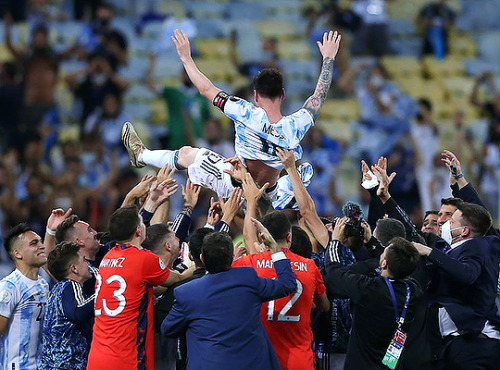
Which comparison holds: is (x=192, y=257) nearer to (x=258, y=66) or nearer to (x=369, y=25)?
(x=258, y=66)

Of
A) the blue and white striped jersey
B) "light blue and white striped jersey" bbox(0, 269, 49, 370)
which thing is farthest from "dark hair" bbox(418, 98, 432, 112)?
the blue and white striped jersey

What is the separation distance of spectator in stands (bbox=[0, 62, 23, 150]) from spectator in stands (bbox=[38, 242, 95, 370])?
7.38 meters

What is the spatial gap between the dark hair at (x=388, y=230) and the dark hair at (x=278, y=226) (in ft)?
2.69

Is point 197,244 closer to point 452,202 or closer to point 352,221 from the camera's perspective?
point 352,221

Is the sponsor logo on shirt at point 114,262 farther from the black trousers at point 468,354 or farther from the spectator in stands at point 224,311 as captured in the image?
the black trousers at point 468,354

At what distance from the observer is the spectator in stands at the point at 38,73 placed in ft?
45.7

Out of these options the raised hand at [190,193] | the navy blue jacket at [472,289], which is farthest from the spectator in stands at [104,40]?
the navy blue jacket at [472,289]

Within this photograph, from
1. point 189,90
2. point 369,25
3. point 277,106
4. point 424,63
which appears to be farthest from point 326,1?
point 277,106

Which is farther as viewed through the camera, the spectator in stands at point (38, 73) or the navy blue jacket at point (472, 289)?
the spectator in stands at point (38, 73)

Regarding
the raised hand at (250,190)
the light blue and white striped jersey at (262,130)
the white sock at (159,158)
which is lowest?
the raised hand at (250,190)

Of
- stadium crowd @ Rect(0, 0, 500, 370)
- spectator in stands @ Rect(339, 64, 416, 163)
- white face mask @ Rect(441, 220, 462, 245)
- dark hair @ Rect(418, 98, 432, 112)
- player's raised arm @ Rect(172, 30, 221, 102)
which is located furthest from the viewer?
dark hair @ Rect(418, 98, 432, 112)

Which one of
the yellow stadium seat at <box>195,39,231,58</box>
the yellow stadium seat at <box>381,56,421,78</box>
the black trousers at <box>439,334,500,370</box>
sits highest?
the yellow stadium seat at <box>195,39,231,58</box>

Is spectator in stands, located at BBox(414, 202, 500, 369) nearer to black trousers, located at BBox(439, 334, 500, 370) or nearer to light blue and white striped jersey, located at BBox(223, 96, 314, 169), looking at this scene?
black trousers, located at BBox(439, 334, 500, 370)

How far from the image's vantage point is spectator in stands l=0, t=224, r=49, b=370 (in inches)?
255
